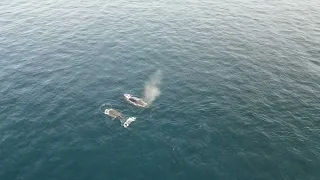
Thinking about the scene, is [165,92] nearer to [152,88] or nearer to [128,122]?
[152,88]

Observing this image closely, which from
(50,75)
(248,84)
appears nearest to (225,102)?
(248,84)

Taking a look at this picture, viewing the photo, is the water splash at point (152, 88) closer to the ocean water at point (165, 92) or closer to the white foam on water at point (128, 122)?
the ocean water at point (165, 92)

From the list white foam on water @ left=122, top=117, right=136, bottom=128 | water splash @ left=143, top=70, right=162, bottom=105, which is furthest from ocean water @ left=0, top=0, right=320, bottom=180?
water splash @ left=143, top=70, right=162, bottom=105

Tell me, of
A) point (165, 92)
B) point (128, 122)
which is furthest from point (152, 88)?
point (128, 122)

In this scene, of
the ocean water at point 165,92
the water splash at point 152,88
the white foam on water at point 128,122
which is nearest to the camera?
the ocean water at point 165,92

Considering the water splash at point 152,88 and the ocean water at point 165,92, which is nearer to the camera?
the ocean water at point 165,92

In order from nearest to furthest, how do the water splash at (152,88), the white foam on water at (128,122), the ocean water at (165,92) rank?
1. the ocean water at (165,92)
2. the white foam on water at (128,122)
3. the water splash at (152,88)

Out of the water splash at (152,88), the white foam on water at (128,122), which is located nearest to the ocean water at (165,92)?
the white foam on water at (128,122)

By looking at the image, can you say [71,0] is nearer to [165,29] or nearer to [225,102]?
[165,29]

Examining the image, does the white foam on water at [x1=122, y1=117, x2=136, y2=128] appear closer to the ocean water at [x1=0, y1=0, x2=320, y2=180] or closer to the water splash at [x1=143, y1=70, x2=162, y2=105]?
the ocean water at [x1=0, y1=0, x2=320, y2=180]
